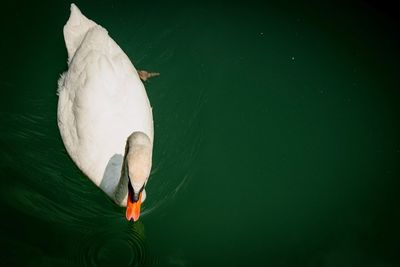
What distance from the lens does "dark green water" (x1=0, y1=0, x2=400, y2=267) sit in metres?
5.05

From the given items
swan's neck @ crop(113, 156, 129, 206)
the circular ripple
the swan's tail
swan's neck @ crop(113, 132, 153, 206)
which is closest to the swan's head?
swan's neck @ crop(113, 132, 153, 206)

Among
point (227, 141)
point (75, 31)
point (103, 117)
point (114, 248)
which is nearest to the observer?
point (114, 248)

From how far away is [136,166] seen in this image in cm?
425

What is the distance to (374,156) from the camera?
6234 millimetres

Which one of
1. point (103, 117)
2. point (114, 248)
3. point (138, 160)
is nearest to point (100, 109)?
point (103, 117)

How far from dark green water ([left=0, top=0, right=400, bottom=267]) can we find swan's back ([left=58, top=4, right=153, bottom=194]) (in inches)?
16.1

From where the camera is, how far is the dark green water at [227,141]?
16.6 ft

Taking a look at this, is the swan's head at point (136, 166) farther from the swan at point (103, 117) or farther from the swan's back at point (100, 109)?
the swan's back at point (100, 109)

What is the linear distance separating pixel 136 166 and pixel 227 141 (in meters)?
2.00

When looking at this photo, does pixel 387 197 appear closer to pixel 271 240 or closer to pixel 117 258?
pixel 271 240

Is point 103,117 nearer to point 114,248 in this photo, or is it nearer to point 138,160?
point 138,160

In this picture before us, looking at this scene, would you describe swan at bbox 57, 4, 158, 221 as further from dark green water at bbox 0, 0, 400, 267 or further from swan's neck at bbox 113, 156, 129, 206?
dark green water at bbox 0, 0, 400, 267

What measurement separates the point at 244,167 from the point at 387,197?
1.57m

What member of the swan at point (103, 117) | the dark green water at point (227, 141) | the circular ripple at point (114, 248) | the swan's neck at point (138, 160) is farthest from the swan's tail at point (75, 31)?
the circular ripple at point (114, 248)
